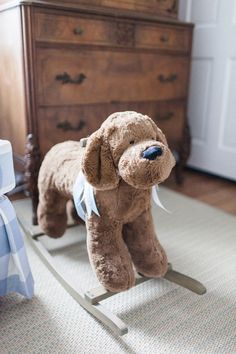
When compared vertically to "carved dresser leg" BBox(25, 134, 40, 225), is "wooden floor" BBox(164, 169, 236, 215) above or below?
below

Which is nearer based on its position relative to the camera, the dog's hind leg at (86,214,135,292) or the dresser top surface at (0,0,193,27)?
the dog's hind leg at (86,214,135,292)

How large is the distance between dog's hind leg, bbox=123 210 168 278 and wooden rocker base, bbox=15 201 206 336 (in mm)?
75

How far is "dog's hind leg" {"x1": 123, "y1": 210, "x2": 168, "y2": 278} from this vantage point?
0.97m

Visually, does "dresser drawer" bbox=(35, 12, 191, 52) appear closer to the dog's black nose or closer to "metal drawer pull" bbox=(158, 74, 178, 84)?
"metal drawer pull" bbox=(158, 74, 178, 84)

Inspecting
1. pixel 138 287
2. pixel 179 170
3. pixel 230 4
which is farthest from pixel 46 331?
pixel 230 4

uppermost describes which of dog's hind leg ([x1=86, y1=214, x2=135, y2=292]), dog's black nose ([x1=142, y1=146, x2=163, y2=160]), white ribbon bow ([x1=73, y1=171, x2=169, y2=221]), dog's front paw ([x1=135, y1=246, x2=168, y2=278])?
dog's black nose ([x1=142, y1=146, x2=163, y2=160])

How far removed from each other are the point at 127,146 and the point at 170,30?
1126 millimetres

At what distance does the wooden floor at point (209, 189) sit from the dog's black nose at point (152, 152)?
3.38 feet

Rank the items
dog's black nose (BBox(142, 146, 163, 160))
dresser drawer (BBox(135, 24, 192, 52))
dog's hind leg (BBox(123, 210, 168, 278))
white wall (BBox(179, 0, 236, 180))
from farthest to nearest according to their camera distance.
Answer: white wall (BBox(179, 0, 236, 180)) → dresser drawer (BBox(135, 24, 192, 52)) → dog's hind leg (BBox(123, 210, 168, 278)) → dog's black nose (BBox(142, 146, 163, 160))

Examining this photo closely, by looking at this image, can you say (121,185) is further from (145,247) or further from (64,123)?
(64,123)

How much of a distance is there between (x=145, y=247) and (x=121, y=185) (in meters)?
0.22

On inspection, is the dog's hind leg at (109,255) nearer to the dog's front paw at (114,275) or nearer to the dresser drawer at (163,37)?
the dog's front paw at (114,275)

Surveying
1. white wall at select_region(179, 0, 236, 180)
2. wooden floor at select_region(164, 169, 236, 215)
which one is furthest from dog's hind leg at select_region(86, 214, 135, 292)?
white wall at select_region(179, 0, 236, 180)

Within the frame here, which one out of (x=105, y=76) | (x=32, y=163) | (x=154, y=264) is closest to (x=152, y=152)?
Answer: (x=154, y=264)
